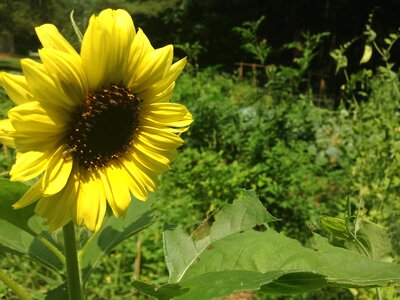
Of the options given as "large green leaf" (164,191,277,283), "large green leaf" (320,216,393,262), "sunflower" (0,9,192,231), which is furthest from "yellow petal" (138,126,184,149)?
"large green leaf" (320,216,393,262)

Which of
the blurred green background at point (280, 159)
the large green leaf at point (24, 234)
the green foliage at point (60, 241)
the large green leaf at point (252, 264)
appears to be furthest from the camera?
the blurred green background at point (280, 159)

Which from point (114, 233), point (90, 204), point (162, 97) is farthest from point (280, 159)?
point (90, 204)

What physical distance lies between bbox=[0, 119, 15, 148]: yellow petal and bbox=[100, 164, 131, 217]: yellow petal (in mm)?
142

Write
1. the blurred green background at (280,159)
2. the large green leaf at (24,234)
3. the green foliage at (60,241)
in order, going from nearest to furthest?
the large green leaf at (24,234), the green foliage at (60,241), the blurred green background at (280,159)

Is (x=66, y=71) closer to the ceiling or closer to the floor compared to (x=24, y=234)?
closer to the ceiling

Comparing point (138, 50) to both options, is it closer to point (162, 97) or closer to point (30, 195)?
point (162, 97)

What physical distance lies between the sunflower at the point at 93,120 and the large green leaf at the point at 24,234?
0.06m

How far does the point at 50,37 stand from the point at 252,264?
35 centimetres

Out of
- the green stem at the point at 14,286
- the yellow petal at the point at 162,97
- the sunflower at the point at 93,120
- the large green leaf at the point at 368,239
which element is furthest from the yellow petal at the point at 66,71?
the large green leaf at the point at 368,239

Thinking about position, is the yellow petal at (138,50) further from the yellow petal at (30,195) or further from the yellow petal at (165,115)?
the yellow petal at (30,195)

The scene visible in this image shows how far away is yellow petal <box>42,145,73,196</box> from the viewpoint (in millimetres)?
589

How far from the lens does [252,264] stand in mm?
639

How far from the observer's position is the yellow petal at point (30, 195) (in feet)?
1.92

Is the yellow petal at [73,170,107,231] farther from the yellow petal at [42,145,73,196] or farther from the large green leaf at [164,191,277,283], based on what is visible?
the large green leaf at [164,191,277,283]
